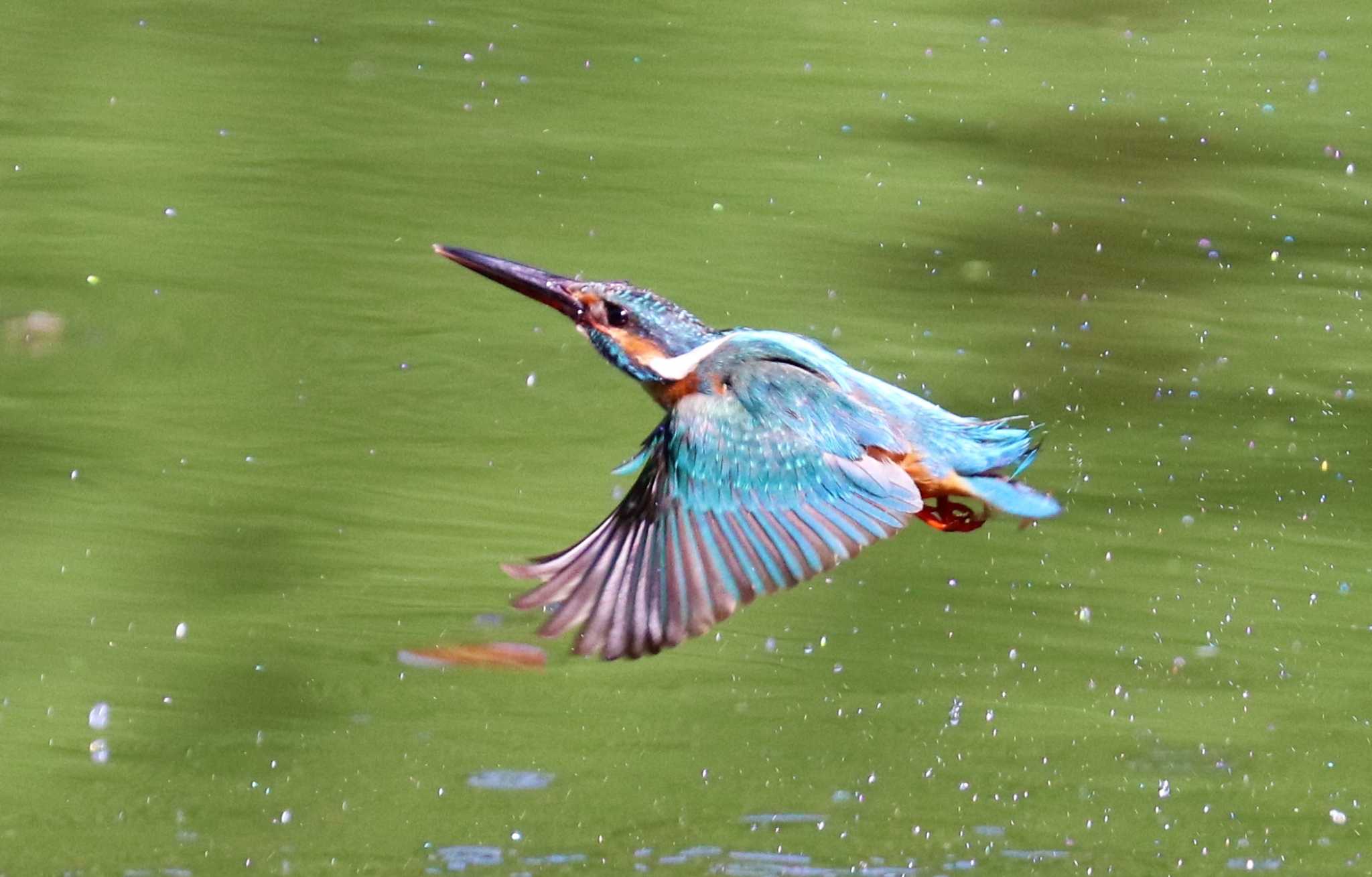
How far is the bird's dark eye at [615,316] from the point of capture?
2365 mm

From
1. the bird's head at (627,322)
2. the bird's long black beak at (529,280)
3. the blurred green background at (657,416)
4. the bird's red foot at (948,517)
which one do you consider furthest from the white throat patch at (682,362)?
the blurred green background at (657,416)

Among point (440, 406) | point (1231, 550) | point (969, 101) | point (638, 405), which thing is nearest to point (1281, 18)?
point (969, 101)

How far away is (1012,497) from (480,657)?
97 cm

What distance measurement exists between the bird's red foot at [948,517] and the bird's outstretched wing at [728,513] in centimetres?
15

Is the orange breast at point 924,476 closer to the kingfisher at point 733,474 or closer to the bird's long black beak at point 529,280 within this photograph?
the kingfisher at point 733,474

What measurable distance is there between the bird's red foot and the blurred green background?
44cm

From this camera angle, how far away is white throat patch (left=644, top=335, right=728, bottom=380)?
7.57 feet

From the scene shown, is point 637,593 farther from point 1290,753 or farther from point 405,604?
point 1290,753

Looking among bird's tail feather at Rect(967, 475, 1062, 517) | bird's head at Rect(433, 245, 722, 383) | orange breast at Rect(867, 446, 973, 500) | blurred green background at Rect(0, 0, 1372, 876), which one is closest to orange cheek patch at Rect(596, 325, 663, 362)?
bird's head at Rect(433, 245, 722, 383)

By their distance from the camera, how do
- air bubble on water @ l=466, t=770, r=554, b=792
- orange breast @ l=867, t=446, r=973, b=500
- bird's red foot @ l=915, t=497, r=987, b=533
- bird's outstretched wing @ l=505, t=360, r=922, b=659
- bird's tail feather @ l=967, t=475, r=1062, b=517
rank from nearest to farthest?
bird's outstretched wing @ l=505, t=360, r=922, b=659 < bird's tail feather @ l=967, t=475, r=1062, b=517 < orange breast @ l=867, t=446, r=973, b=500 < bird's red foot @ l=915, t=497, r=987, b=533 < air bubble on water @ l=466, t=770, r=554, b=792

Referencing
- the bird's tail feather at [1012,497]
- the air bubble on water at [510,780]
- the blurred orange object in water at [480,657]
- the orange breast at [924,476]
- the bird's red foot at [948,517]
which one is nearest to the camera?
the bird's tail feather at [1012,497]

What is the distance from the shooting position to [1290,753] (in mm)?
2816

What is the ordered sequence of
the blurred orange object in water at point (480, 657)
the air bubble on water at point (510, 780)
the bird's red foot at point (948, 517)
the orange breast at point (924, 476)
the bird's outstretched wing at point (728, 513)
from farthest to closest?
the blurred orange object in water at point (480, 657), the air bubble on water at point (510, 780), the bird's red foot at point (948, 517), the orange breast at point (924, 476), the bird's outstretched wing at point (728, 513)

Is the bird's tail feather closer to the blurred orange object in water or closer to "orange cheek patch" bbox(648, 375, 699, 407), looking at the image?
"orange cheek patch" bbox(648, 375, 699, 407)
